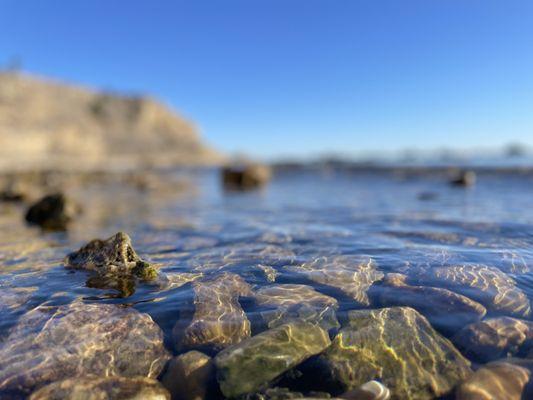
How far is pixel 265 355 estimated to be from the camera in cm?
309

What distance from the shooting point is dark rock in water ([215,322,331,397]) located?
9.42ft

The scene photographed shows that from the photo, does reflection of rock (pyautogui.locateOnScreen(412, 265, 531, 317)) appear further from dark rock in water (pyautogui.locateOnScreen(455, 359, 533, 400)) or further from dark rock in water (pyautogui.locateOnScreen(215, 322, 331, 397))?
dark rock in water (pyautogui.locateOnScreen(215, 322, 331, 397))

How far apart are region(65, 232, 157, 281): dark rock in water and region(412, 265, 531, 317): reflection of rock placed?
3.72 metres

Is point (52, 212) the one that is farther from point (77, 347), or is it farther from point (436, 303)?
point (436, 303)

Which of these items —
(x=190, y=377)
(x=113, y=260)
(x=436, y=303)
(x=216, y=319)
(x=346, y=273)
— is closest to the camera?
(x=190, y=377)

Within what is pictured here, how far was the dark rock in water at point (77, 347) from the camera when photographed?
299 centimetres

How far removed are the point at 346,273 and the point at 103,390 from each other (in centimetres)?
320

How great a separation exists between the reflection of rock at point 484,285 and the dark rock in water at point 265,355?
190cm

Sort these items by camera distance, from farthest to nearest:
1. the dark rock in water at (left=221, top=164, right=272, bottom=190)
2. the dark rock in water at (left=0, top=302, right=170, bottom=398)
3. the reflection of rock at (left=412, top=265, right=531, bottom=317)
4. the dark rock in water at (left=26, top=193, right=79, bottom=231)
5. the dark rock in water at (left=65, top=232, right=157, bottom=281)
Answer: the dark rock in water at (left=221, top=164, right=272, bottom=190) → the dark rock in water at (left=26, top=193, right=79, bottom=231) → the dark rock in water at (left=65, top=232, right=157, bottom=281) → the reflection of rock at (left=412, top=265, right=531, bottom=317) → the dark rock in water at (left=0, top=302, right=170, bottom=398)

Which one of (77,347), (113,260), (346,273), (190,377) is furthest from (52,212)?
(190,377)

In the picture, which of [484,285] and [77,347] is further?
[484,285]

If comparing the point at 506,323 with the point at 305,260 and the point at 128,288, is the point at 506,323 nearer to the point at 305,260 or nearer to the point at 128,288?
the point at 305,260

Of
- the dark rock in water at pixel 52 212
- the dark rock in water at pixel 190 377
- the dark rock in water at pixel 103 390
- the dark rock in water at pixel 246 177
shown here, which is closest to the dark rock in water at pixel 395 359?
the dark rock in water at pixel 190 377

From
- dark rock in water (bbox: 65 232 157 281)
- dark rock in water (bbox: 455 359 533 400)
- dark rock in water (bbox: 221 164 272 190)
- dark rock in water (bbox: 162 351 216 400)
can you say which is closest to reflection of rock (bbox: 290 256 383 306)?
dark rock in water (bbox: 455 359 533 400)
